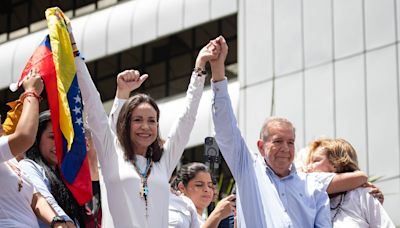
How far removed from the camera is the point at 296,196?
25.3ft

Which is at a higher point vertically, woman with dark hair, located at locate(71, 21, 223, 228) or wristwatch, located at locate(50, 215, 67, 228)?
woman with dark hair, located at locate(71, 21, 223, 228)

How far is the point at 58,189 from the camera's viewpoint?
7.38 m

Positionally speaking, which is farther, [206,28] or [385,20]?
[206,28]

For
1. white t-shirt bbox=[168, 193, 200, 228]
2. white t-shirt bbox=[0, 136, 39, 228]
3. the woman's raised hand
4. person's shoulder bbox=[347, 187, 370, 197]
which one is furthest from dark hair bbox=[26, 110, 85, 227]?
person's shoulder bbox=[347, 187, 370, 197]

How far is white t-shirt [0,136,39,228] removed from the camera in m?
6.82

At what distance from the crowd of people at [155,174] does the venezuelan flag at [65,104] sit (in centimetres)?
9

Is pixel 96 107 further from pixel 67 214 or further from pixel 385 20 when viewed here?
pixel 385 20

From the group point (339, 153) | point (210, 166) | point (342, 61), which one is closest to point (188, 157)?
point (342, 61)

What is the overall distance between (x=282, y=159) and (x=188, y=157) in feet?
58.8

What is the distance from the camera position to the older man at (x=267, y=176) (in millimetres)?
7552

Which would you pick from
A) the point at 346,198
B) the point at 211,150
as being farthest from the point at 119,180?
the point at 211,150

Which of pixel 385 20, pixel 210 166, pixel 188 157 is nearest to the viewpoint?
pixel 210 166

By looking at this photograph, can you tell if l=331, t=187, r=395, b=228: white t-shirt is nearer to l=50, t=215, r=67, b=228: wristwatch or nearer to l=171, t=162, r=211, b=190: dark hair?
l=171, t=162, r=211, b=190: dark hair

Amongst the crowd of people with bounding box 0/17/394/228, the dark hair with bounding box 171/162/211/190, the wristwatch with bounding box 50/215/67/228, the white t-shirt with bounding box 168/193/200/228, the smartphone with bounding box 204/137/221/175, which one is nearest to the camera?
the wristwatch with bounding box 50/215/67/228
